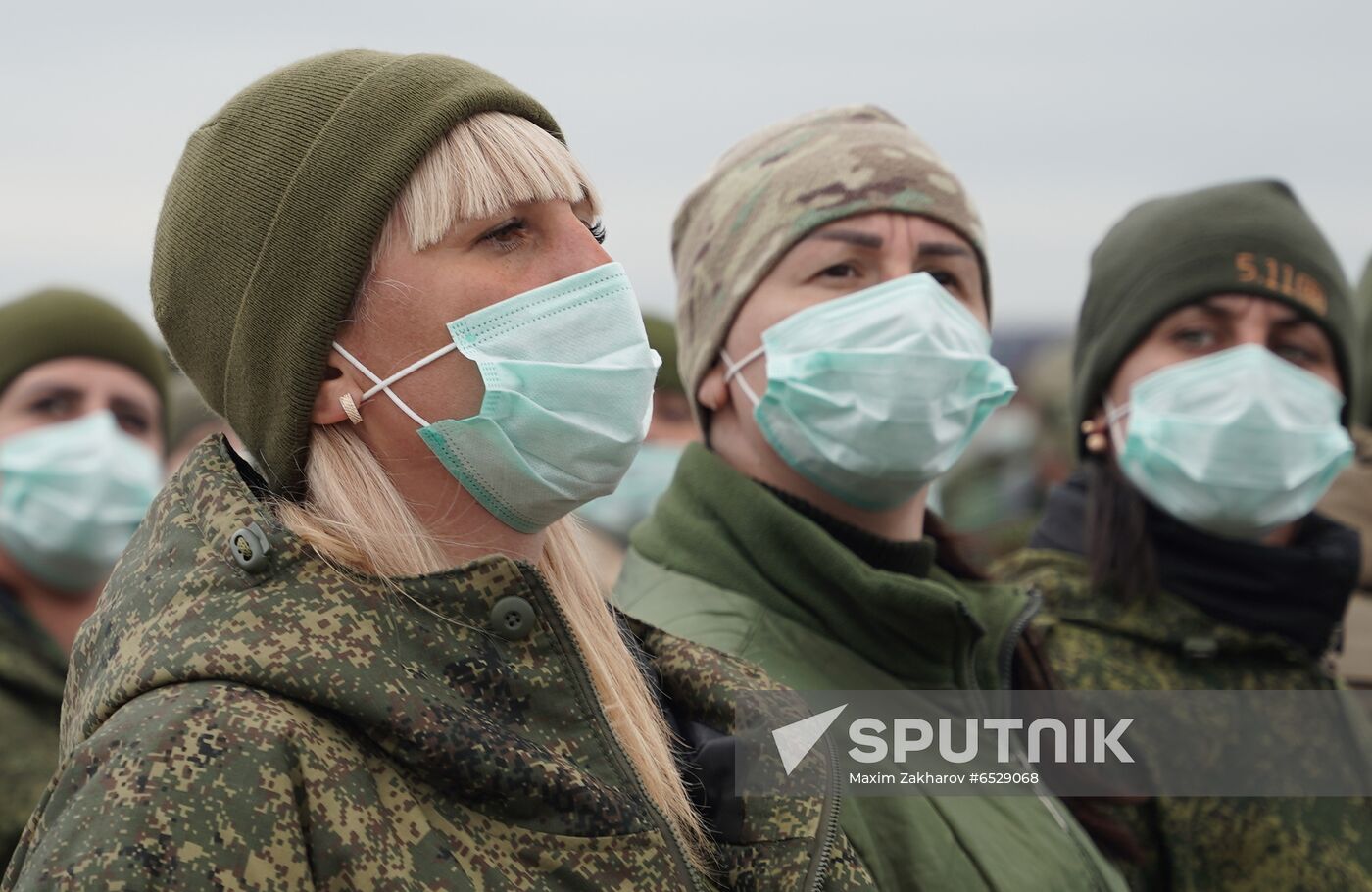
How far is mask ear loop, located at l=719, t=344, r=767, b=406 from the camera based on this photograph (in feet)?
10.9

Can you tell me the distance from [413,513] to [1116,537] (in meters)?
2.66

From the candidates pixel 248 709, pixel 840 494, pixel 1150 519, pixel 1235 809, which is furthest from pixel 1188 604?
pixel 248 709

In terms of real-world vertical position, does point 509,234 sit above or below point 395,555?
above

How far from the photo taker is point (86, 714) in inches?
70.8

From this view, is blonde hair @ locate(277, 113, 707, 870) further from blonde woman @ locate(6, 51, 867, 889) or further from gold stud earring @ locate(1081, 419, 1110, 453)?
gold stud earring @ locate(1081, 419, 1110, 453)

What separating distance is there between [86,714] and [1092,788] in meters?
2.46

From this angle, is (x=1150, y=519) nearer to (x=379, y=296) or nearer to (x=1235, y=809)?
(x=1235, y=809)

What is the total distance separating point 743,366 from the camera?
132 inches

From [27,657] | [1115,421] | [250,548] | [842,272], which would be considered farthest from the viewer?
[27,657]

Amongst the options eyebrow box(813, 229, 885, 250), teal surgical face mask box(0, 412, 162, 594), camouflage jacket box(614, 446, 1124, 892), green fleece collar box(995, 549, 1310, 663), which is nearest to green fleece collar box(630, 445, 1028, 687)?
Answer: camouflage jacket box(614, 446, 1124, 892)

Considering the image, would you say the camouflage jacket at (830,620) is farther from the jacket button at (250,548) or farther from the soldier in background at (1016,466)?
the soldier in background at (1016,466)

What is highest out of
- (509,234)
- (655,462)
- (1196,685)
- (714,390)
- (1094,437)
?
(509,234)

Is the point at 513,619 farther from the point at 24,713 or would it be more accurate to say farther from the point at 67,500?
the point at 67,500

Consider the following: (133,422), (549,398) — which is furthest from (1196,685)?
(133,422)
